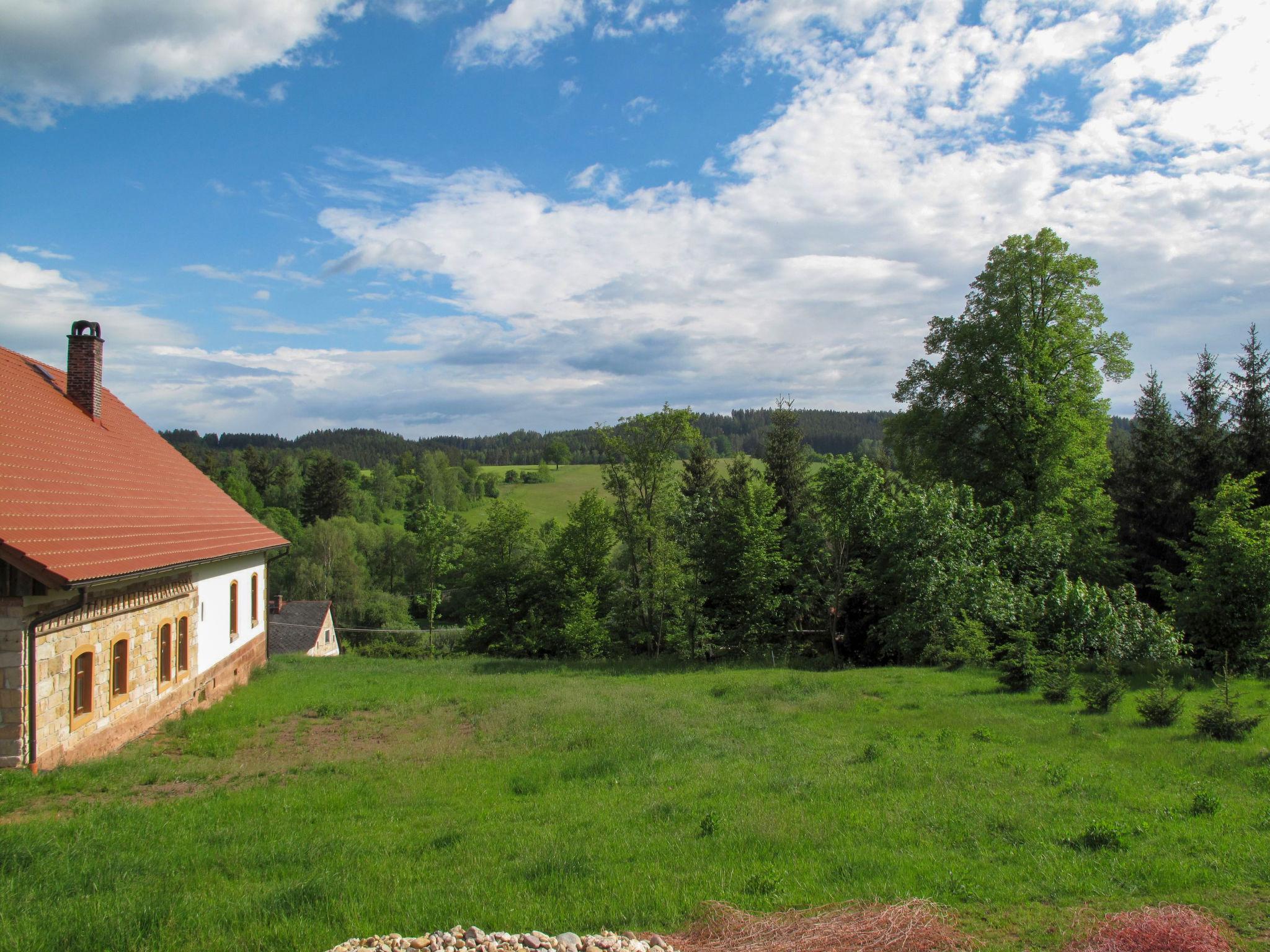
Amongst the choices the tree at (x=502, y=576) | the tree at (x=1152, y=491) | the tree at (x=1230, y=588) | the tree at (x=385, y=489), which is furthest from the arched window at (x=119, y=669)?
the tree at (x=385, y=489)

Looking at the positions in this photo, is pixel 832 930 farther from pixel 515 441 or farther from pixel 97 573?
pixel 515 441

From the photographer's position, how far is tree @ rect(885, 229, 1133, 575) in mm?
25078

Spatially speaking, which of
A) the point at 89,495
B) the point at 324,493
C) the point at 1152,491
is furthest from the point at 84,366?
the point at 324,493

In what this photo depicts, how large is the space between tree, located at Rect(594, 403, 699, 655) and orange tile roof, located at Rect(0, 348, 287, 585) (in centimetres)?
1417

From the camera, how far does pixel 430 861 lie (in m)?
7.04

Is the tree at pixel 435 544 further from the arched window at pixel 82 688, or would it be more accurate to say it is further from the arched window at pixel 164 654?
the arched window at pixel 82 688

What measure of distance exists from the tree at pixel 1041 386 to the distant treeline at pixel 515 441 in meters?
44.3

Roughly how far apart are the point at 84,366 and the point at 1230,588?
2927 cm

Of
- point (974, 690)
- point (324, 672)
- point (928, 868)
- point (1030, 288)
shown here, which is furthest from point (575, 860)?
point (1030, 288)

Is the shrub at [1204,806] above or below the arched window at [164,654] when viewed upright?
below

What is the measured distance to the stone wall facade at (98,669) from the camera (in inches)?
370

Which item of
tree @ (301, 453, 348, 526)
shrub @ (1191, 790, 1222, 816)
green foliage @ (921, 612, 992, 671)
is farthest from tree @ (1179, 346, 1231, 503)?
tree @ (301, 453, 348, 526)

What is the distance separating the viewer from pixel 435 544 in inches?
1508

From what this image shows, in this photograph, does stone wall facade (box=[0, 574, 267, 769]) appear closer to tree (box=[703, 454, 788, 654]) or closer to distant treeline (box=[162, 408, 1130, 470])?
tree (box=[703, 454, 788, 654])
